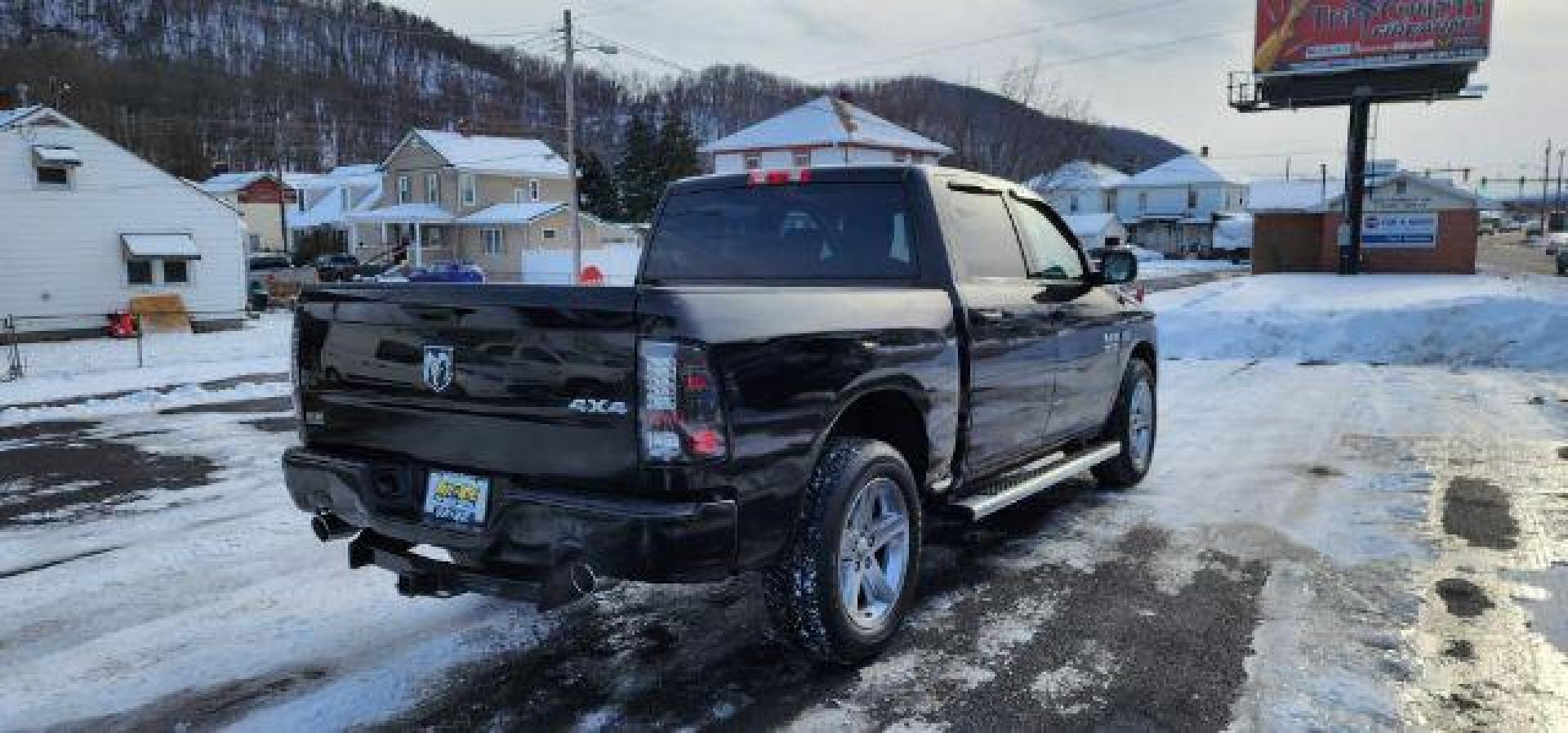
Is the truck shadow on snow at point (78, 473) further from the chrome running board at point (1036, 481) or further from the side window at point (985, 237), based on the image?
the side window at point (985, 237)

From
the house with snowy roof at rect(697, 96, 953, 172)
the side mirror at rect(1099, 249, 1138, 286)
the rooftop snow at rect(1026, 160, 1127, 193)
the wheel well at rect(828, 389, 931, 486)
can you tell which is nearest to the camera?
the wheel well at rect(828, 389, 931, 486)

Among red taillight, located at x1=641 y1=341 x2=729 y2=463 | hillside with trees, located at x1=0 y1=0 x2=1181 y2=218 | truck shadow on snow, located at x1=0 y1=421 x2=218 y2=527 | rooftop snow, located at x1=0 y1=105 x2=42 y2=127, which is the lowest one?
truck shadow on snow, located at x1=0 y1=421 x2=218 y2=527

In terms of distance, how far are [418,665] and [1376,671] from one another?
3.70 m

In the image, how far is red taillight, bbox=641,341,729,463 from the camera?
335cm

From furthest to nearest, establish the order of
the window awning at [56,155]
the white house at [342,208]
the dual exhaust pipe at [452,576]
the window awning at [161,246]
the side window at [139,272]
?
the white house at [342,208] < the side window at [139,272] < the window awning at [161,246] < the window awning at [56,155] < the dual exhaust pipe at [452,576]

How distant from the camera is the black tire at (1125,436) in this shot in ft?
23.4

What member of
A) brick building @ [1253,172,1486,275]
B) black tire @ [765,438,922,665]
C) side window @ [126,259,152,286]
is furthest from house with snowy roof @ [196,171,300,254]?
black tire @ [765,438,922,665]

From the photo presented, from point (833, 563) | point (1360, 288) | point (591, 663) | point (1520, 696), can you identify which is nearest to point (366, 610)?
point (591, 663)

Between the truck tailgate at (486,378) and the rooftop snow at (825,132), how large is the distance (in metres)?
53.9

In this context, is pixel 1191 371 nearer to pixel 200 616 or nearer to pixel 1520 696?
pixel 1520 696

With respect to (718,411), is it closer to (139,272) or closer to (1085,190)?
(139,272)

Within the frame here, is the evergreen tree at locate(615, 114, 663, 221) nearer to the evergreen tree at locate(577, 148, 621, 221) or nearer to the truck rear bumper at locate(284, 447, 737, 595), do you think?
the evergreen tree at locate(577, 148, 621, 221)

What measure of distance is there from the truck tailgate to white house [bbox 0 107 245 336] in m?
27.6

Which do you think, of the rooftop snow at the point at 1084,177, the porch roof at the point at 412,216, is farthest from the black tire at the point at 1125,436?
the rooftop snow at the point at 1084,177
